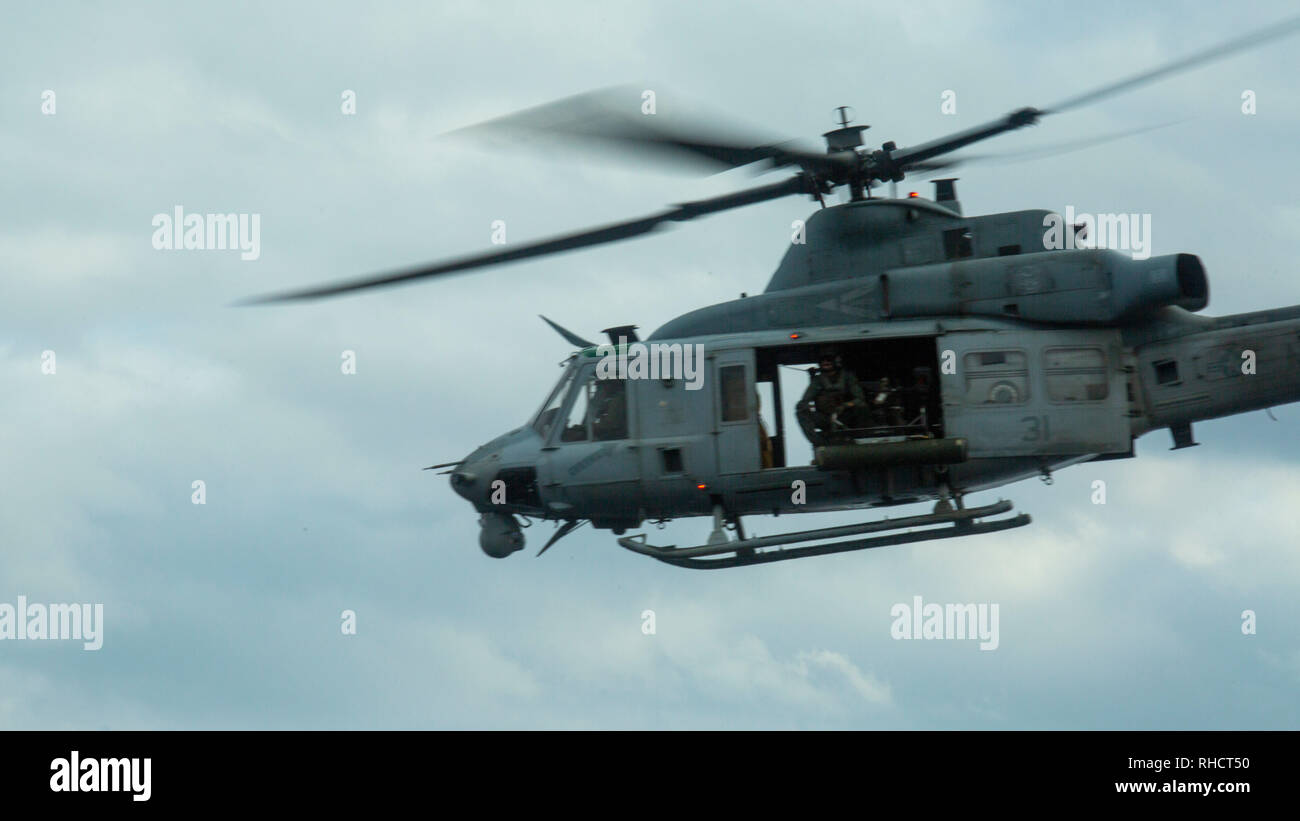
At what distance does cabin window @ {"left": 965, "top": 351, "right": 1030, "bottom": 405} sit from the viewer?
21.8 m

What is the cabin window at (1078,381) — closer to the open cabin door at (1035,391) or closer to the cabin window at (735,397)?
the open cabin door at (1035,391)

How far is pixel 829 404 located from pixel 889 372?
113 centimetres

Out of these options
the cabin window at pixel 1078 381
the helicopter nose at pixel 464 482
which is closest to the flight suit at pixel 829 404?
A: the cabin window at pixel 1078 381

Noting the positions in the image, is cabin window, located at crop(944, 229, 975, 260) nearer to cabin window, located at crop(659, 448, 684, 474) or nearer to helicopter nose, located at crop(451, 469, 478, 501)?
cabin window, located at crop(659, 448, 684, 474)

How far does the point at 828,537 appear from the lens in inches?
857

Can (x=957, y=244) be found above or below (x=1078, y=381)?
above

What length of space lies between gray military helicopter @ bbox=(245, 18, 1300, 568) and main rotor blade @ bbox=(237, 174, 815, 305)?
0.09 feet

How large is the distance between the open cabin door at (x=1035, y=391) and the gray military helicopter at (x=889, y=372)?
25 millimetres

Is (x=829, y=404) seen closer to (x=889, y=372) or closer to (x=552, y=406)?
(x=889, y=372)

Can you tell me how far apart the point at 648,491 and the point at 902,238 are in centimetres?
466

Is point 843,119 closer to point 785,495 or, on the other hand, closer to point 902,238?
point 902,238

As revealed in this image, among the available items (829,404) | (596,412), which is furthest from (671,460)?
(829,404)

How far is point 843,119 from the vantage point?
22266mm
